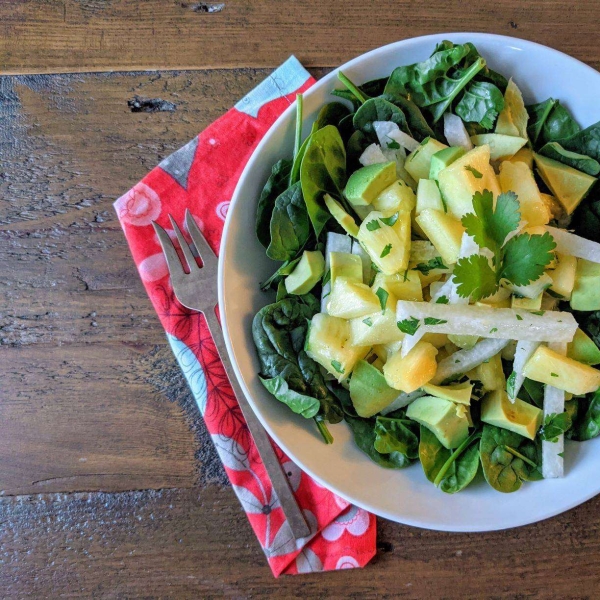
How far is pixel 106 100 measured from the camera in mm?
2082

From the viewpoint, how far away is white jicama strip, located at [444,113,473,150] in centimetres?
167

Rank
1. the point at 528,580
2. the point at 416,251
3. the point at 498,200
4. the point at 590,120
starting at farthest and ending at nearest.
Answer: the point at 528,580
the point at 590,120
the point at 416,251
the point at 498,200

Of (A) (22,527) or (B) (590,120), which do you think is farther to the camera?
(A) (22,527)

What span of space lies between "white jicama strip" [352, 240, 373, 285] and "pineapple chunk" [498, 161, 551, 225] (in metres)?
0.45

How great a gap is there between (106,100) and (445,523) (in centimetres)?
196

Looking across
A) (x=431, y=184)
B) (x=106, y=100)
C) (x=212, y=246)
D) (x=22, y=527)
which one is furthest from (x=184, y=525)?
(x=106, y=100)

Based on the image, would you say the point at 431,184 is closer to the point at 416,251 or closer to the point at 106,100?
the point at 416,251

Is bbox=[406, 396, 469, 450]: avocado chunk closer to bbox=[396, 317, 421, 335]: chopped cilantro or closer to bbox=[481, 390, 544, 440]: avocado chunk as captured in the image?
bbox=[481, 390, 544, 440]: avocado chunk

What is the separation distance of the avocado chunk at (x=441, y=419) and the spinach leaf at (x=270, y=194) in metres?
0.73

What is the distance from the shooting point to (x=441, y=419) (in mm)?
1578

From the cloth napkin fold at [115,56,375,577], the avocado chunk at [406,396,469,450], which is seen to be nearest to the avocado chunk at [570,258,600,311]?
the avocado chunk at [406,396,469,450]

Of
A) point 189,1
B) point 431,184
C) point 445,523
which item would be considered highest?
point 189,1

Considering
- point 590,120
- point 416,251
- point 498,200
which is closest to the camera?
point 498,200

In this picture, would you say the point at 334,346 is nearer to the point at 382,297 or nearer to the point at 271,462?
the point at 382,297
